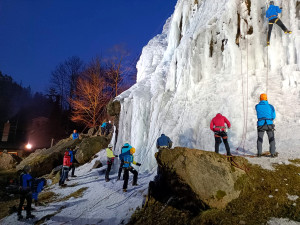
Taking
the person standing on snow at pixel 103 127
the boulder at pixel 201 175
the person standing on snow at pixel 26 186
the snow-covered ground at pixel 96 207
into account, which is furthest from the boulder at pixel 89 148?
the boulder at pixel 201 175

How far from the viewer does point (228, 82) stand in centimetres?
881

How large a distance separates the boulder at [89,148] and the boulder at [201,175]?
40.8 feet

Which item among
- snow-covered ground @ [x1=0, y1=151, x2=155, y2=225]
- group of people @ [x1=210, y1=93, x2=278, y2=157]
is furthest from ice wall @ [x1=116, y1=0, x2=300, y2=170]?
snow-covered ground @ [x1=0, y1=151, x2=155, y2=225]

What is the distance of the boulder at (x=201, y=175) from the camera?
378 cm

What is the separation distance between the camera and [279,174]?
13.9 feet

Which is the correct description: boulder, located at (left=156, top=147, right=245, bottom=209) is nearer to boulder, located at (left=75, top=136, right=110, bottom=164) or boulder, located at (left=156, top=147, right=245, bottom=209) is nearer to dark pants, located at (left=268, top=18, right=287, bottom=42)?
dark pants, located at (left=268, top=18, right=287, bottom=42)

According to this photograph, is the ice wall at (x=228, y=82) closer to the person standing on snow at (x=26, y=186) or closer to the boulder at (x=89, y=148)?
the person standing on snow at (x=26, y=186)

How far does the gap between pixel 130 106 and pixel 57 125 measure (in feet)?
73.6

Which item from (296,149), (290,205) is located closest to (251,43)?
(296,149)

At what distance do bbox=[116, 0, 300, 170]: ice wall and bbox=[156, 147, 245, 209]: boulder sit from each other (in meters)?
2.98

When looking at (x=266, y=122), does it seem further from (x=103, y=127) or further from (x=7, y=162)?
(x=7, y=162)

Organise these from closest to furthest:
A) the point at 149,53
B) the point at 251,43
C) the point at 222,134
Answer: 1. the point at 222,134
2. the point at 251,43
3. the point at 149,53

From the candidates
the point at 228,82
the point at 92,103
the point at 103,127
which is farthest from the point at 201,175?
the point at 92,103

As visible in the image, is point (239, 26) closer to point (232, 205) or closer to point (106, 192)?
point (232, 205)
